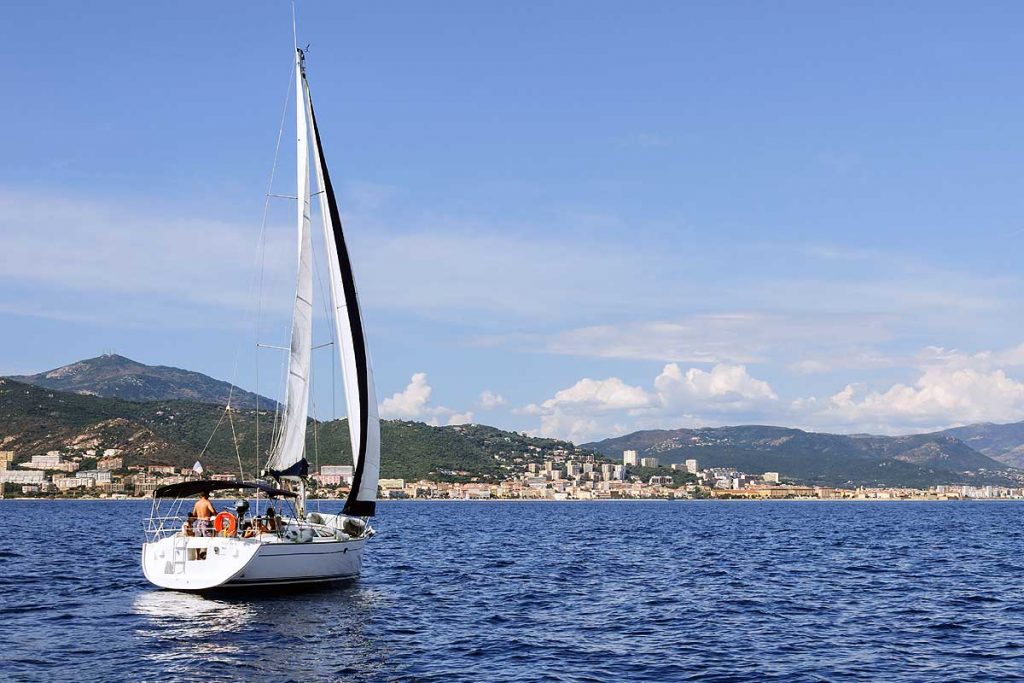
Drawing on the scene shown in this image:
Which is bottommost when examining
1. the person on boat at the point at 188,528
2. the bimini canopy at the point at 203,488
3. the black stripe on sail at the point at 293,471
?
the person on boat at the point at 188,528

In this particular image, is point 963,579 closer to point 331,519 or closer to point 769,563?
point 769,563

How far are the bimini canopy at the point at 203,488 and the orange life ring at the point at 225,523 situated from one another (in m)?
1.34

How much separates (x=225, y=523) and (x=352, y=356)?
7748 mm

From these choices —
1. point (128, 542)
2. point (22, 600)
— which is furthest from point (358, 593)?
point (128, 542)

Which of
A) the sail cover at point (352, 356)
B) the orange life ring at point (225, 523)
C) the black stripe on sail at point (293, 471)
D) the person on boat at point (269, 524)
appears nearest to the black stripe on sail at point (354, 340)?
the sail cover at point (352, 356)

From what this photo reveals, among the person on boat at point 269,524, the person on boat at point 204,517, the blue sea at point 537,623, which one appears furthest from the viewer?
the person on boat at point 269,524

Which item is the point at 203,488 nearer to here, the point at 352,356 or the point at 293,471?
the point at 293,471

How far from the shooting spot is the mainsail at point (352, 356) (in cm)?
3869

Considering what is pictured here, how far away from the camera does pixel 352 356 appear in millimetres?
38844

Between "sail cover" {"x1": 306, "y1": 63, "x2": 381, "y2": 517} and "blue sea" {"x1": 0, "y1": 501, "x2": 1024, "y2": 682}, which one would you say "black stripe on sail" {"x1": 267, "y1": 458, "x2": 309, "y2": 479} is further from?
"blue sea" {"x1": 0, "y1": 501, "x2": 1024, "y2": 682}

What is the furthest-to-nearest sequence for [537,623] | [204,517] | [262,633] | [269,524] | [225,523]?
[269,524] < [204,517] < [225,523] < [537,623] < [262,633]

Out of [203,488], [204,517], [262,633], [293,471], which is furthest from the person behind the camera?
[293,471]

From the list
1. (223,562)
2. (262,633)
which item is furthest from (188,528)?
(262,633)

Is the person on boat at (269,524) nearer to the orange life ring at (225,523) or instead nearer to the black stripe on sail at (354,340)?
the orange life ring at (225,523)
